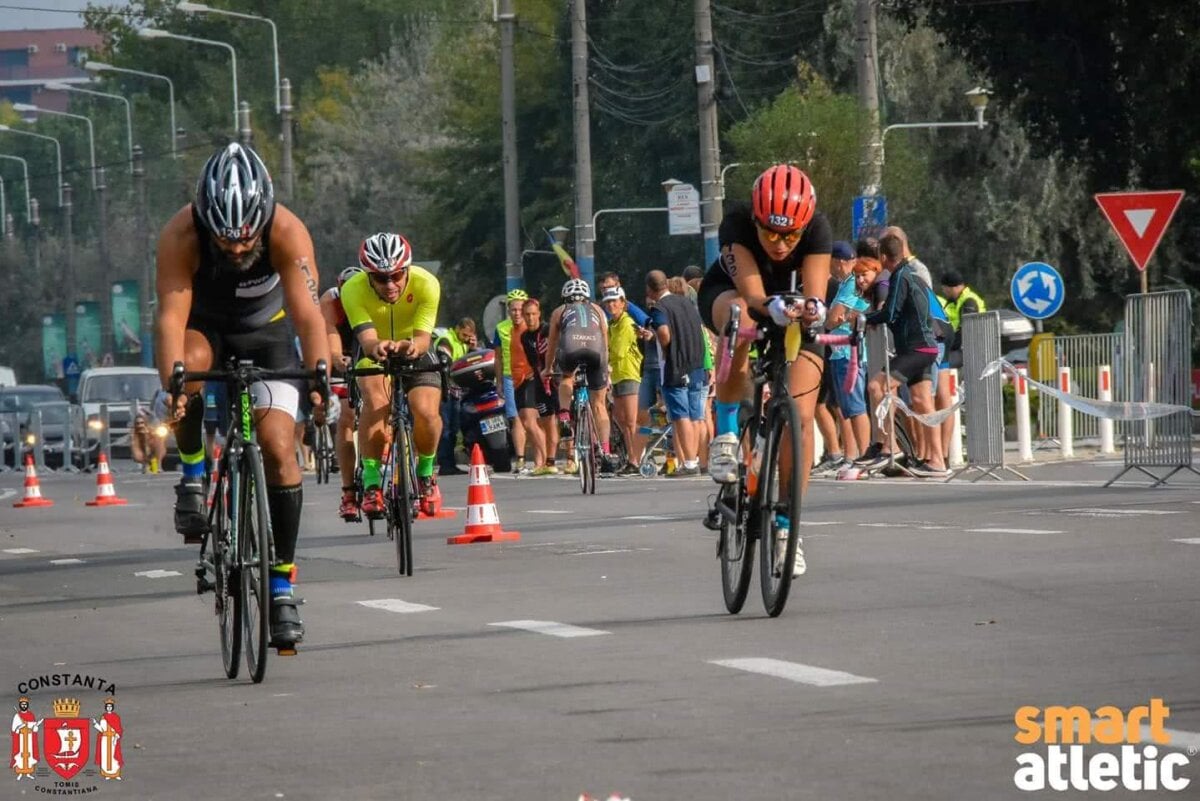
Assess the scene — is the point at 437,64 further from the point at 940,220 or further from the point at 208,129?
the point at 940,220

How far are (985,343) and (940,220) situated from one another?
3403 centimetres

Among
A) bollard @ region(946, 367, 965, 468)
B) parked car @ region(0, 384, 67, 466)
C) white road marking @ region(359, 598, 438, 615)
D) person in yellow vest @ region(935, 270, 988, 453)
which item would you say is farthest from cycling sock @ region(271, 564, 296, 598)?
parked car @ region(0, 384, 67, 466)

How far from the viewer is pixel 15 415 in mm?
54781

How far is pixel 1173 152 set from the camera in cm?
4272

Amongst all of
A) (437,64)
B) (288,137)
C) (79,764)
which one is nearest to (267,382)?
(79,764)

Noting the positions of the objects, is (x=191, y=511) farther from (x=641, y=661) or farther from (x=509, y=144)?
(x=509, y=144)

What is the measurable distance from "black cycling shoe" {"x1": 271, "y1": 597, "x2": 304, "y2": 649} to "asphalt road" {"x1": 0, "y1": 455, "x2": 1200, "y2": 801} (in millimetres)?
137

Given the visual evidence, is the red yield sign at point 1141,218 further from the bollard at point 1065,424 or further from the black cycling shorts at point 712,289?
the black cycling shorts at point 712,289

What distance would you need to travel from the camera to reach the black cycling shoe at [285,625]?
9.87 m

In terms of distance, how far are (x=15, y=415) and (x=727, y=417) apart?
44.9 metres

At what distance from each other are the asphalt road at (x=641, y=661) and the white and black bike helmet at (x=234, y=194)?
1.62m

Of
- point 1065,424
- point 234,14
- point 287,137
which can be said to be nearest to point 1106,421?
point 1065,424

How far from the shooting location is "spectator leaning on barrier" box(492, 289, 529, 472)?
30.0 meters

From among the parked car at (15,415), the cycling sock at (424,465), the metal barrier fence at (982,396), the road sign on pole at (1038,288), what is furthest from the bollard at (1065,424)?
the parked car at (15,415)
